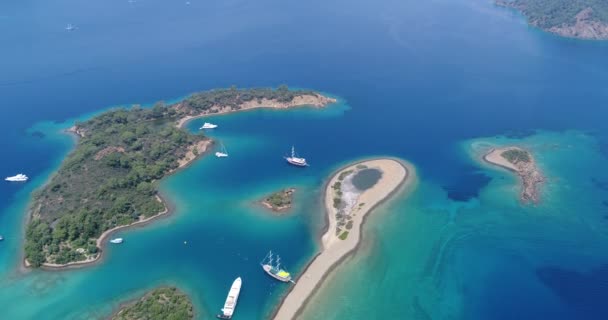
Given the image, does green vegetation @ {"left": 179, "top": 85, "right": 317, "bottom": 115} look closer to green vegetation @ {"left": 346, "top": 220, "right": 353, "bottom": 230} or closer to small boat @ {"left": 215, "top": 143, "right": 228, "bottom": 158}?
small boat @ {"left": 215, "top": 143, "right": 228, "bottom": 158}

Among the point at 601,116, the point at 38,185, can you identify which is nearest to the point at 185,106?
the point at 38,185

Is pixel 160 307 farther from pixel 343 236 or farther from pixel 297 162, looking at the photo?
pixel 297 162

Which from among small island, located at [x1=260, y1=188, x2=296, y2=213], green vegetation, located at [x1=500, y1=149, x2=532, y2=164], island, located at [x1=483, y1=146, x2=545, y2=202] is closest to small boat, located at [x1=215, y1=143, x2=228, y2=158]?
small island, located at [x1=260, y1=188, x2=296, y2=213]

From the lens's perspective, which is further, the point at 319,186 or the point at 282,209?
the point at 319,186

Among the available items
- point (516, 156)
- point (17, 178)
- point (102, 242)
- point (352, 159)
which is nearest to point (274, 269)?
point (102, 242)

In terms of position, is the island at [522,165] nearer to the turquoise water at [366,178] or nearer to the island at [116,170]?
the turquoise water at [366,178]

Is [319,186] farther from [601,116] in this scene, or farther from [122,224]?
[601,116]

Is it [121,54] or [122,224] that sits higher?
[121,54]

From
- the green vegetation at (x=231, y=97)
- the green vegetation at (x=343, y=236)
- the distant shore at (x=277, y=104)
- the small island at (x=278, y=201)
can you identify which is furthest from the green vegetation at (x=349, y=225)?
the green vegetation at (x=231, y=97)
